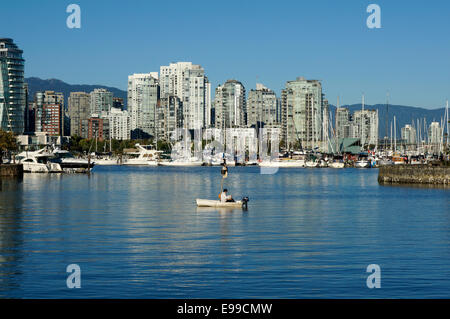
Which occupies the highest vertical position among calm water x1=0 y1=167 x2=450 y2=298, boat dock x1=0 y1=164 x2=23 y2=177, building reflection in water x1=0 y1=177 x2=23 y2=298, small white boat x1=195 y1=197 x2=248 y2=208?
boat dock x1=0 y1=164 x2=23 y2=177

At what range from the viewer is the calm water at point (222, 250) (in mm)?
23938

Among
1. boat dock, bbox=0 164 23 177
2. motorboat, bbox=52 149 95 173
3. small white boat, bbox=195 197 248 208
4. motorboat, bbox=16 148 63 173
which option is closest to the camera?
small white boat, bbox=195 197 248 208

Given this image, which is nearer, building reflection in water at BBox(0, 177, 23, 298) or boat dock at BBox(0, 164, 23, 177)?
building reflection in water at BBox(0, 177, 23, 298)

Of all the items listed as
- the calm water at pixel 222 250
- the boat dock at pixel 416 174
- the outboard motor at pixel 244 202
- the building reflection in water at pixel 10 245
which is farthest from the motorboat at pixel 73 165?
the outboard motor at pixel 244 202

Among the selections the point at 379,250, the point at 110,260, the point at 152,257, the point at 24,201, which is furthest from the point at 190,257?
the point at 24,201

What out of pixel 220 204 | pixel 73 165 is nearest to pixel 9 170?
pixel 73 165

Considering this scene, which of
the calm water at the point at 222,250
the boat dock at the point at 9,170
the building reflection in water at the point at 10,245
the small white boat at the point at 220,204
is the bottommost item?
the calm water at the point at 222,250

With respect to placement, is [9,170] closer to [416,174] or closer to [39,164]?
[39,164]

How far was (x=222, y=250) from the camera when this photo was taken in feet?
107

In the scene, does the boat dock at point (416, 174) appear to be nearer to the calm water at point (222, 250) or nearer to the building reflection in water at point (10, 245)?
the calm water at point (222, 250)

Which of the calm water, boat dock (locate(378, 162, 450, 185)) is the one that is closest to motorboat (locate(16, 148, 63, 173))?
boat dock (locate(378, 162, 450, 185))

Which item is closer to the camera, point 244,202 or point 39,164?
point 244,202

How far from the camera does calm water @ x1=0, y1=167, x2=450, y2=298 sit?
2394 centimetres

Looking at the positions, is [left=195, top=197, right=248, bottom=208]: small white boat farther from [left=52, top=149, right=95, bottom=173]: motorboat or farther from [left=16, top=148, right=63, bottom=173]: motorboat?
[left=52, top=149, right=95, bottom=173]: motorboat
